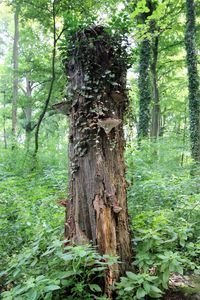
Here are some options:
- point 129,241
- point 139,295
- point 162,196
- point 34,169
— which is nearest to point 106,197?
point 129,241

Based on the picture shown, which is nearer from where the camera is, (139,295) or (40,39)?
(139,295)

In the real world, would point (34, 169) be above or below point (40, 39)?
below

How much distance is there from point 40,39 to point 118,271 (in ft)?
40.8

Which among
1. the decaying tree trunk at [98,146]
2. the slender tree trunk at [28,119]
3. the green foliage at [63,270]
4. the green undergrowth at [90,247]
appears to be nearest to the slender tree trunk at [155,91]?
the slender tree trunk at [28,119]

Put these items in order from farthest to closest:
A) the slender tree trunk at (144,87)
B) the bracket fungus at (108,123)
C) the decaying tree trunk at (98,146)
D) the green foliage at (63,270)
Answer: the slender tree trunk at (144,87)
the bracket fungus at (108,123)
the decaying tree trunk at (98,146)
the green foliage at (63,270)

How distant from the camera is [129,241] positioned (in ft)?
8.66

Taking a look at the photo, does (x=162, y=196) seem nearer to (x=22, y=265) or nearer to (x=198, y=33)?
(x=22, y=265)

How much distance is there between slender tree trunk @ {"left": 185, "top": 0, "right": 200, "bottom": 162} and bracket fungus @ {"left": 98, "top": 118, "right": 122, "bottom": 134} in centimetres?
708

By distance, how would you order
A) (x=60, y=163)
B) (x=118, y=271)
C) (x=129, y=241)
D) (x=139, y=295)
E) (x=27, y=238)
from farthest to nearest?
(x=60, y=163) → (x=27, y=238) → (x=129, y=241) → (x=118, y=271) → (x=139, y=295)

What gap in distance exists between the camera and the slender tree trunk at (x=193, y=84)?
363 inches

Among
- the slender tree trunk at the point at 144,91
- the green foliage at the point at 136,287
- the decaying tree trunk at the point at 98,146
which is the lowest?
the green foliage at the point at 136,287

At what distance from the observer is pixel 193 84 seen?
9.30m

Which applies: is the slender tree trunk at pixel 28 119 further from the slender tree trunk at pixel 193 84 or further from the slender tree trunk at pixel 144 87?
the slender tree trunk at pixel 193 84

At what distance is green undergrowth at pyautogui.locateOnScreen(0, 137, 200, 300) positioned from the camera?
207cm
